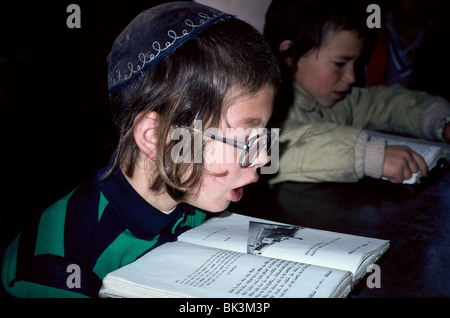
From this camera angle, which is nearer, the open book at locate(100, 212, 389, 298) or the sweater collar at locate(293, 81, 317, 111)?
the open book at locate(100, 212, 389, 298)

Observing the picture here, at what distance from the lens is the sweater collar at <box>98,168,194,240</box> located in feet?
2.93

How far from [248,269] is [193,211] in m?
0.39

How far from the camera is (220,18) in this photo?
2.91 feet

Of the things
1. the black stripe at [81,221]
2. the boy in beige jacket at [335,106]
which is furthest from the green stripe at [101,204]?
the boy in beige jacket at [335,106]

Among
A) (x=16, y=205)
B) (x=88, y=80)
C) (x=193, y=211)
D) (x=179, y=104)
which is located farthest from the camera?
(x=88, y=80)

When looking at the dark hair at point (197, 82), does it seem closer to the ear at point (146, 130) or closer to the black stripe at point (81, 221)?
the ear at point (146, 130)

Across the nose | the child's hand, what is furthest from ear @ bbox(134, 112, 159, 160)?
the child's hand

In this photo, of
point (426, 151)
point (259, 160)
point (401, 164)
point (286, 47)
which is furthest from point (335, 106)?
point (259, 160)

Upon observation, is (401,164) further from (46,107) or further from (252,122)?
(46,107)

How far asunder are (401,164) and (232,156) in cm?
64

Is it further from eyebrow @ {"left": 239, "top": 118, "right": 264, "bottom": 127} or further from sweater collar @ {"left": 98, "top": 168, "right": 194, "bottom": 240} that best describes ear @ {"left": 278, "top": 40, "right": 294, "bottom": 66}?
sweater collar @ {"left": 98, "top": 168, "right": 194, "bottom": 240}

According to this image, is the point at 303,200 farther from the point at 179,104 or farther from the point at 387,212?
the point at 179,104

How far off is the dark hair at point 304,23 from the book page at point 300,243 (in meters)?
0.81
